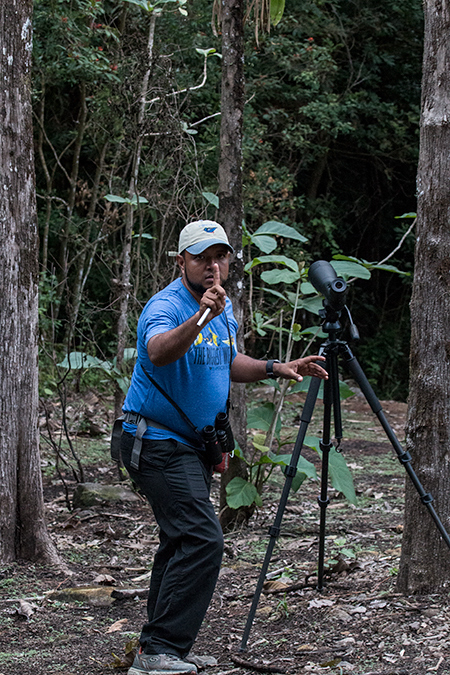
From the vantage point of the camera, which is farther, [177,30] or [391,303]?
[391,303]

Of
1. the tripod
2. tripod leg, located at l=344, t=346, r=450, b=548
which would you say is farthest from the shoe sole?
tripod leg, located at l=344, t=346, r=450, b=548

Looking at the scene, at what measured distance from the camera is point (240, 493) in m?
4.71

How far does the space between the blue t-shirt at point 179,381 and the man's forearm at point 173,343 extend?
0.60 ft

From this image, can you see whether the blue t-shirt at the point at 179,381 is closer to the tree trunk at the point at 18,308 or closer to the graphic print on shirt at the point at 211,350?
the graphic print on shirt at the point at 211,350

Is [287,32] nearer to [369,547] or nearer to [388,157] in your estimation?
[388,157]

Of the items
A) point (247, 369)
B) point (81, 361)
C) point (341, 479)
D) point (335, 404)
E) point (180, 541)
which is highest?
point (247, 369)

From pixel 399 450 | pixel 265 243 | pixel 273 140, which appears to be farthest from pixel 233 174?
pixel 273 140

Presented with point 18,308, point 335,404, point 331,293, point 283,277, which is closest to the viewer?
point 331,293

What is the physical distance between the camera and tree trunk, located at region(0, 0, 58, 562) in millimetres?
4152

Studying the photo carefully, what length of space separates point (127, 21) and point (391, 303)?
26.5 ft

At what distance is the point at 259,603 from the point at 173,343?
190 centimetres

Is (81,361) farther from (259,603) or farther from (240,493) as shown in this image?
(259,603)

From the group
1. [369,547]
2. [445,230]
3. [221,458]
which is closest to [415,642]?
[221,458]

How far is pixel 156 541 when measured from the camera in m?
5.03
